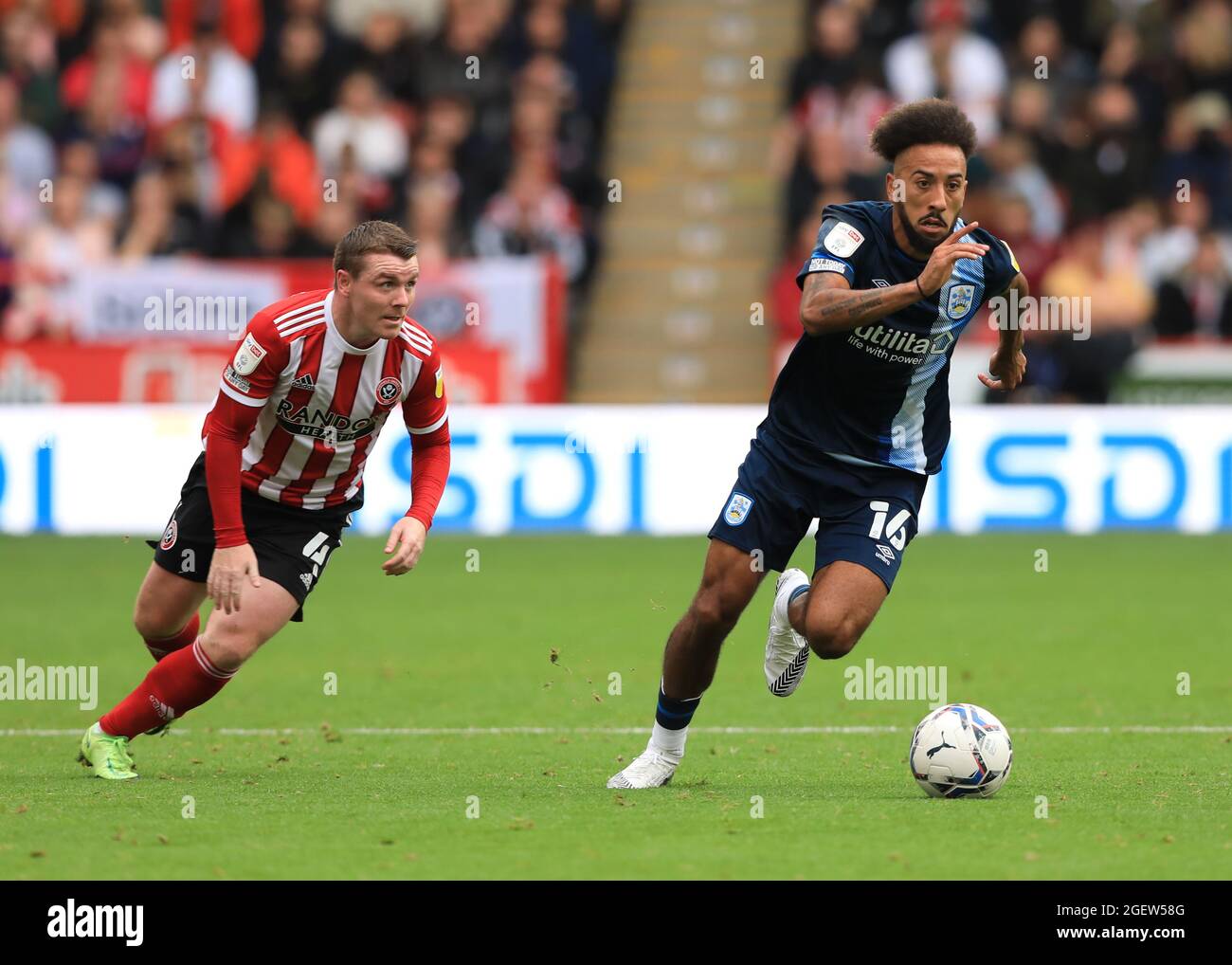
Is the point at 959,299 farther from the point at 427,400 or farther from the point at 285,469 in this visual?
the point at 285,469

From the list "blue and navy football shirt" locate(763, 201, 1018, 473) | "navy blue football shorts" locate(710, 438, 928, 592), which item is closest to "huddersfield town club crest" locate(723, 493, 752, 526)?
"navy blue football shorts" locate(710, 438, 928, 592)

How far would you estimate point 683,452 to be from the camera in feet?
51.9

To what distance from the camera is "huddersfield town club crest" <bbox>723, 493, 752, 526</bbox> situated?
23.3 ft

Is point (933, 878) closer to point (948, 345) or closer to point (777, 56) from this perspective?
point (948, 345)

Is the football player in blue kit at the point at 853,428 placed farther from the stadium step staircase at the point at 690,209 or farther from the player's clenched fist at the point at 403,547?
the stadium step staircase at the point at 690,209

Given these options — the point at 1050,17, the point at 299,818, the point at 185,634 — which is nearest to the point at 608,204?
the point at 1050,17

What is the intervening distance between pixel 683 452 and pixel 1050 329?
391 centimetres

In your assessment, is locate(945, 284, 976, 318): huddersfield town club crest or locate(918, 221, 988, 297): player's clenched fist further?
locate(945, 284, 976, 318): huddersfield town club crest

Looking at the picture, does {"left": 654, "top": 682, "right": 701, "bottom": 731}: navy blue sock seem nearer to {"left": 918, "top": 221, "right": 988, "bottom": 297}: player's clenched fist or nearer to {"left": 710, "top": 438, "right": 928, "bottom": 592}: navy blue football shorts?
{"left": 710, "top": 438, "right": 928, "bottom": 592}: navy blue football shorts

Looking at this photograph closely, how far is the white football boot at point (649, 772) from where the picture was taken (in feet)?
23.6

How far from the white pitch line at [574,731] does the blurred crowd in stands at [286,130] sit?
33.7ft

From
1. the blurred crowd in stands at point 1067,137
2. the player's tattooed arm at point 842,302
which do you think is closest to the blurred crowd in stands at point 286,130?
the blurred crowd in stands at point 1067,137

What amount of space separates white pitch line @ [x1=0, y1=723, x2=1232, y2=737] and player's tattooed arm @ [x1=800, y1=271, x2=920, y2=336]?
8.02 feet
